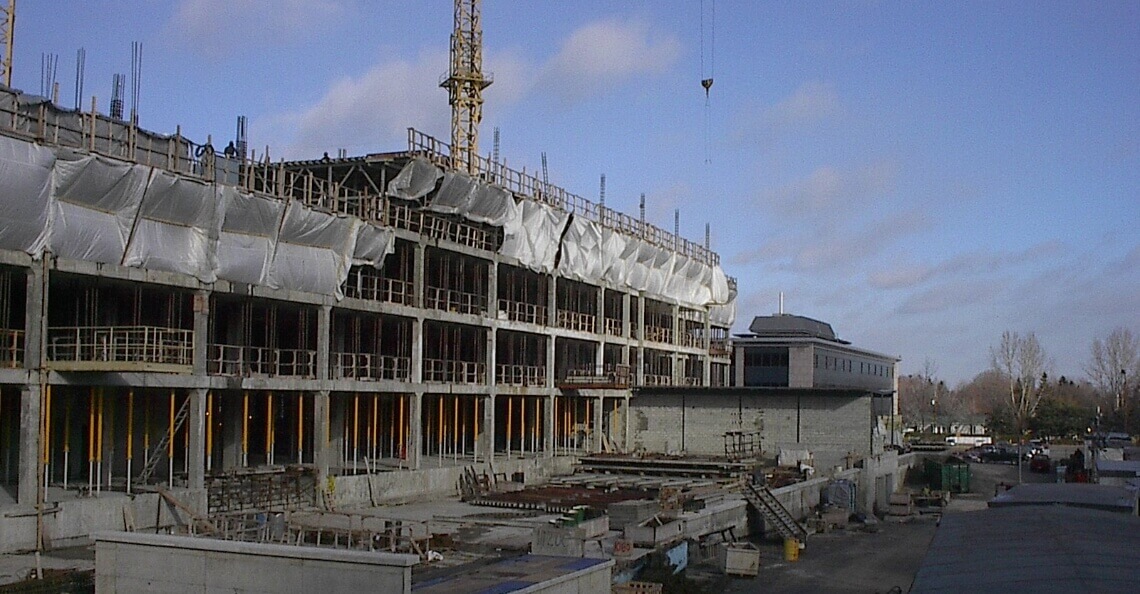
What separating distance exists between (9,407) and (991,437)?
91674 millimetres

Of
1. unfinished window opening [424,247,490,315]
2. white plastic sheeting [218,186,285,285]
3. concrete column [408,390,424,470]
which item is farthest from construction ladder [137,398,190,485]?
unfinished window opening [424,247,490,315]

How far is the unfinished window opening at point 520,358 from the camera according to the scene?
51.0m

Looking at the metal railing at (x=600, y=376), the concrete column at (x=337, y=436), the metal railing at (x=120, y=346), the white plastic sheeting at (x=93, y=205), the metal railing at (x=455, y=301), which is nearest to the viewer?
the white plastic sheeting at (x=93, y=205)

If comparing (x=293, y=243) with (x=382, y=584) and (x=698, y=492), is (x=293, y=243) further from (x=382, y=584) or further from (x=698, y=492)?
(x=382, y=584)

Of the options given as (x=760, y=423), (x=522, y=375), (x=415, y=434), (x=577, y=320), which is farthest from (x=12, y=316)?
(x=760, y=423)

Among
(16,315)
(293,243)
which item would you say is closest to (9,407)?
(16,315)

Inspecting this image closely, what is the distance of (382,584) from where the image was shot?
1666 cm

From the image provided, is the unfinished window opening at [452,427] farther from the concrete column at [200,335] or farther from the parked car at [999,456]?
the parked car at [999,456]

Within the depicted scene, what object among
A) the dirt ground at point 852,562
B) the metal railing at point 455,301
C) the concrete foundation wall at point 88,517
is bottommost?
the dirt ground at point 852,562

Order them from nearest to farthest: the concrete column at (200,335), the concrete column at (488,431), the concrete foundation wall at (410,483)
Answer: the concrete column at (200,335) → the concrete foundation wall at (410,483) → the concrete column at (488,431)

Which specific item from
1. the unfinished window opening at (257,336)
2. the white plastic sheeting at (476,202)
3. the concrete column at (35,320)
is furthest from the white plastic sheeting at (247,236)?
the white plastic sheeting at (476,202)

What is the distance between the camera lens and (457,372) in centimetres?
4653

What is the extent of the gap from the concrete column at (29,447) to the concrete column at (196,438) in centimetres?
469

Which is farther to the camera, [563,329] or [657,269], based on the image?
[657,269]
